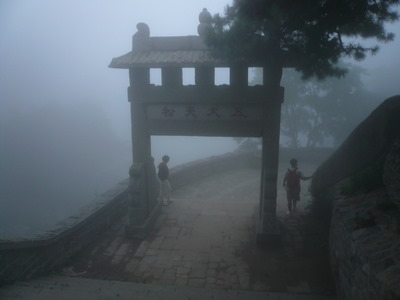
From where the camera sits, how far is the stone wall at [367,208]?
3.70m

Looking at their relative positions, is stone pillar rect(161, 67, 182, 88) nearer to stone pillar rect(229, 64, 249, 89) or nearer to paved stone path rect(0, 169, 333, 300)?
stone pillar rect(229, 64, 249, 89)

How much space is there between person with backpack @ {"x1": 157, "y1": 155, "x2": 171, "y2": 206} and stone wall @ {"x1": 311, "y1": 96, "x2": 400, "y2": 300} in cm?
406

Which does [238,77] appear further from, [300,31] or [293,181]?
[293,181]

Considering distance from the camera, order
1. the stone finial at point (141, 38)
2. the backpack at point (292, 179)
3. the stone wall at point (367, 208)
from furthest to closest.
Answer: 1. the backpack at point (292, 179)
2. the stone finial at point (141, 38)
3. the stone wall at point (367, 208)

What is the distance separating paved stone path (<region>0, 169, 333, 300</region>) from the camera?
17.9 feet

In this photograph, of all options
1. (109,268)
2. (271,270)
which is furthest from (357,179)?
(109,268)

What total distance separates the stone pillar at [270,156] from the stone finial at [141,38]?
9.39 ft

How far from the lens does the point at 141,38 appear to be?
301 inches

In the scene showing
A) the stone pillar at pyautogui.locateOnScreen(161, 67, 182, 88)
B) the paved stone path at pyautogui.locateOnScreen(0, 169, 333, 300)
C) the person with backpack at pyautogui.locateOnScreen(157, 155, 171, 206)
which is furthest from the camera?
the person with backpack at pyautogui.locateOnScreen(157, 155, 171, 206)

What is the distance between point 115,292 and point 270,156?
162 inches

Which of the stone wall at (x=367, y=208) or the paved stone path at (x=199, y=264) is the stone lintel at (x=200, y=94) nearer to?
the stone wall at (x=367, y=208)

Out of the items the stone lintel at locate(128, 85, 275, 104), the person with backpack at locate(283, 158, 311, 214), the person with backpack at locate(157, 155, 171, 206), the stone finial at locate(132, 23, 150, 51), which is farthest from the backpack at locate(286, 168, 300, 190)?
the stone finial at locate(132, 23, 150, 51)

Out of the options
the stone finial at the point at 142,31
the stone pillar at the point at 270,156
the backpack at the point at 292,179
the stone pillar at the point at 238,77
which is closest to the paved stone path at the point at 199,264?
the stone pillar at the point at 270,156

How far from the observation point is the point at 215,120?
7.39m
